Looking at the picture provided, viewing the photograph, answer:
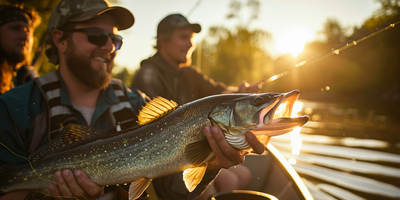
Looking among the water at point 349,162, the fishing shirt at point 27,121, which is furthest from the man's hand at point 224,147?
the water at point 349,162

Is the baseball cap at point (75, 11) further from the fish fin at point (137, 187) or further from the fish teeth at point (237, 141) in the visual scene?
the fish teeth at point (237, 141)

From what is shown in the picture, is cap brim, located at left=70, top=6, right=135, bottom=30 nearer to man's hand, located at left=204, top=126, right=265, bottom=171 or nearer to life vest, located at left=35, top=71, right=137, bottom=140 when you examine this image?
life vest, located at left=35, top=71, right=137, bottom=140

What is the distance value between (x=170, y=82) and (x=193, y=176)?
2903 millimetres

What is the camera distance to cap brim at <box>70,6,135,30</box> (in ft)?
8.76

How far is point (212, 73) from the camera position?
50.7 meters

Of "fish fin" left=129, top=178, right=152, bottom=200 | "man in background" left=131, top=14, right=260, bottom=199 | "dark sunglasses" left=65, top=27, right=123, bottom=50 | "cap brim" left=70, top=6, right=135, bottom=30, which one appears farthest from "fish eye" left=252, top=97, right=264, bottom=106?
"man in background" left=131, top=14, right=260, bottom=199

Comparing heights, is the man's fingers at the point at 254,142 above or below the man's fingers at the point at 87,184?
above

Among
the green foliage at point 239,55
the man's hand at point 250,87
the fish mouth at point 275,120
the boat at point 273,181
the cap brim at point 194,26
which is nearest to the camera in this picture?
the fish mouth at point 275,120

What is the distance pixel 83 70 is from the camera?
266 centimetres

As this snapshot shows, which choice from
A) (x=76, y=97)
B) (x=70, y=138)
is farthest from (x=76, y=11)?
(x=70, y=138)

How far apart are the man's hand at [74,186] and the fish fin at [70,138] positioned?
0.74ft

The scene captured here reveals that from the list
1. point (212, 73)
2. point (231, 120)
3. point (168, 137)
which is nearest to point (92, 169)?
point (168, 137)

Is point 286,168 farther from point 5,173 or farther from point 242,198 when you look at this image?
point 5,173

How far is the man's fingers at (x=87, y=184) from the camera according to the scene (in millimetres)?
1896
